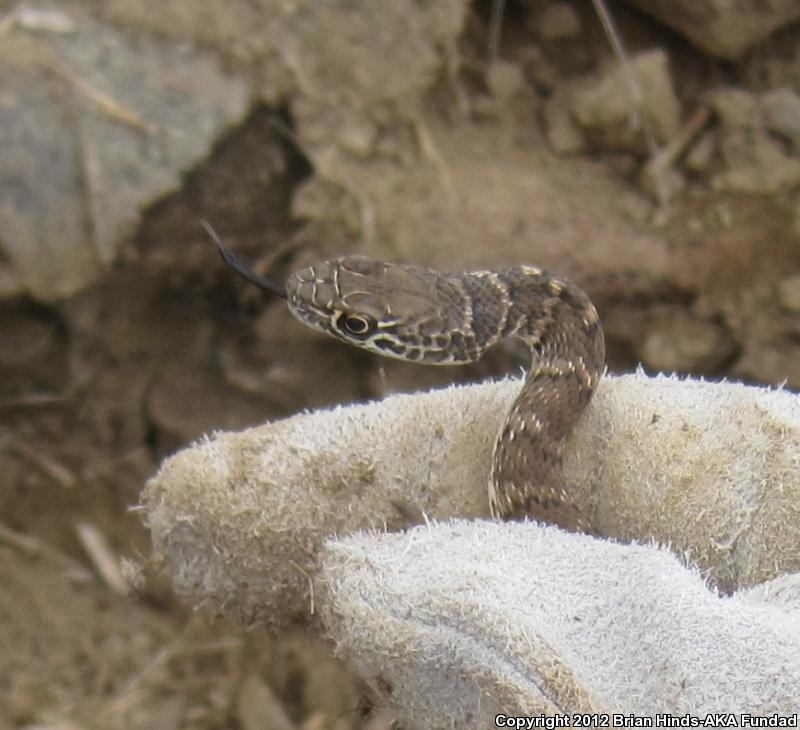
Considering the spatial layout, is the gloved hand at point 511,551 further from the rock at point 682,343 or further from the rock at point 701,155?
the rock at point 701,155

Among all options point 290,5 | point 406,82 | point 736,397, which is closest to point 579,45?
point 406,82

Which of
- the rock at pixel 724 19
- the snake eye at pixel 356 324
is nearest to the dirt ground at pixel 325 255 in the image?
the rock at pixel 724 19

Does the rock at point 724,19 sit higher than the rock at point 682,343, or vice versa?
the rock at point 724,19

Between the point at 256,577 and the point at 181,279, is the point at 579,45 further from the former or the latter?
the point at 256,577

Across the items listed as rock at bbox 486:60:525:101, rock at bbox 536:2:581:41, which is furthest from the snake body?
rock at bbox 536:2:581:41

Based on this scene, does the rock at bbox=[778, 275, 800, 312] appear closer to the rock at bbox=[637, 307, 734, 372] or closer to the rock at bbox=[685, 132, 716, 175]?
the rock at bbox=[637, 307, 734, 372]

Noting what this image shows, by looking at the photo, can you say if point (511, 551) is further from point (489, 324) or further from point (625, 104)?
point (625, 104)

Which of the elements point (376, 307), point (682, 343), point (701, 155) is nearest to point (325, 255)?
point (376, 307)
